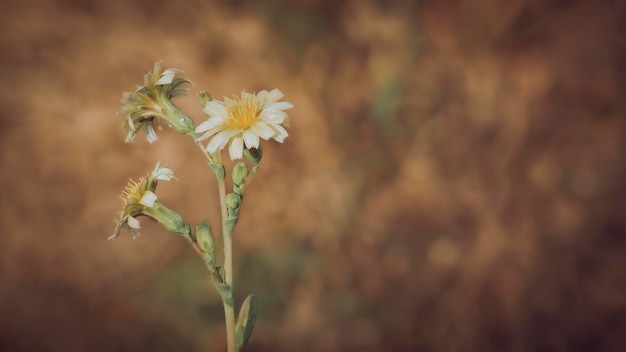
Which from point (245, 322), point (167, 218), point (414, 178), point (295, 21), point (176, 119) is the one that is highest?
point (295, 21)

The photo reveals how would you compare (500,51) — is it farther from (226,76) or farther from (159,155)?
(159,155)

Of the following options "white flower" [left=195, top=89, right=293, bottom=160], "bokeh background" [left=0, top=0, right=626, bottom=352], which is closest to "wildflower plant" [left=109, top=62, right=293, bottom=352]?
"white flower" [left=195, top=89, right=293, bottom=160]

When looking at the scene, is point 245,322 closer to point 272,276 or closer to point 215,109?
point 215,109

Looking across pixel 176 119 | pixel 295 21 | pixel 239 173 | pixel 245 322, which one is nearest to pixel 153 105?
pixel 176 119

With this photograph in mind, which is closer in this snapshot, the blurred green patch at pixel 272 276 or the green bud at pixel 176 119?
the green bud at pixel 176 119

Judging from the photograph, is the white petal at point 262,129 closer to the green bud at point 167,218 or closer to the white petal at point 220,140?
the white petal at point 220,140

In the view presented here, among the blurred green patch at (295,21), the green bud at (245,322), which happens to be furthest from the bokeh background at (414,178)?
the green bud at (245,322)

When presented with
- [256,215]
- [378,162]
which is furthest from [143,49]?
[378,162]
